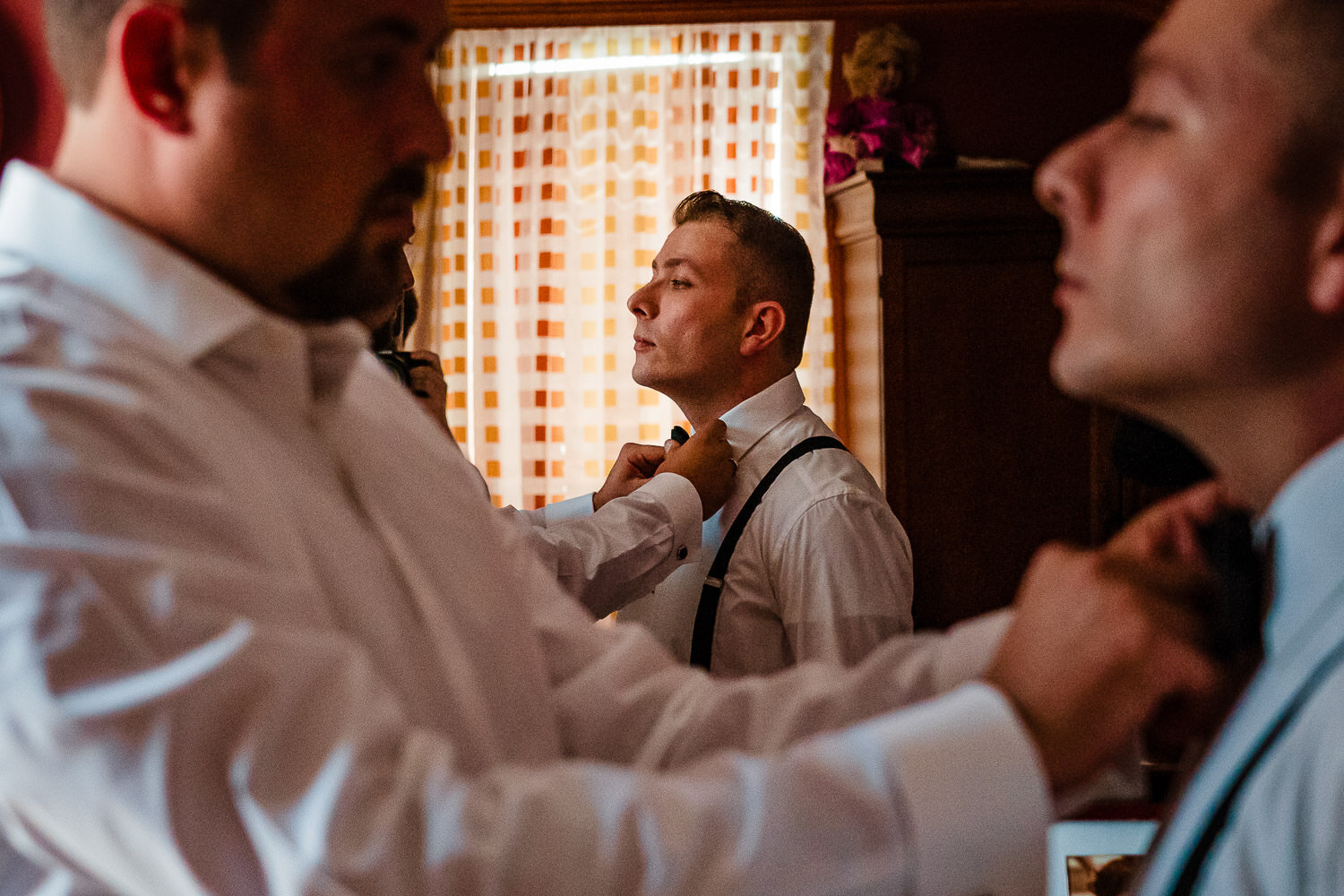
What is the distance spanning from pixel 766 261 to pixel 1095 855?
5.70 ft

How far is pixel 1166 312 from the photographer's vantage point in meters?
0.84

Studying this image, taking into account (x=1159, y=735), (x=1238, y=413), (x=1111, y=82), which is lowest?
(x=1159, y=735)

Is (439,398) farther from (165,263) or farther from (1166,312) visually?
(1166,312)

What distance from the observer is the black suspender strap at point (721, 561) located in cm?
205

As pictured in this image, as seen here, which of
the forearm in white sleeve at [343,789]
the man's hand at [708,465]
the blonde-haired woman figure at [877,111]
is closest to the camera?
the forearm in white sleeve at [343,789]

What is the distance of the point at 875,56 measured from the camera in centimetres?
431

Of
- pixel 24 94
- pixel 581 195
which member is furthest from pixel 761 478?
pixel 24 94

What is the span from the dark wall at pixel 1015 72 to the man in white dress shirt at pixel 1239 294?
377 cm

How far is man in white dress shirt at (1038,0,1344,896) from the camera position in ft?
2.55

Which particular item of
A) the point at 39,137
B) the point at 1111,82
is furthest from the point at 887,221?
the point at 39,137

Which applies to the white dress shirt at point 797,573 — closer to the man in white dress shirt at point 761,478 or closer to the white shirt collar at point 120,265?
the man in white dress shirt at point 761,478

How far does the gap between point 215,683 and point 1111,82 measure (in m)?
4.62

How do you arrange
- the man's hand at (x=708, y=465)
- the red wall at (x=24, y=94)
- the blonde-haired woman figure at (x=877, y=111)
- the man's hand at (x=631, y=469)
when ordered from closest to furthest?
the man's hand at (x=708, y=465) < the man's hand at (x=631, y=469) < the red wall at (x=24, y=94) < the blonde-haired woman figure at (x=877, y=111)

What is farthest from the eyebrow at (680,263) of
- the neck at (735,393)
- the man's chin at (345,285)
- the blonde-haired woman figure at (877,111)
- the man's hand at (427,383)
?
the blonde-haired woman figure at (877,111)
